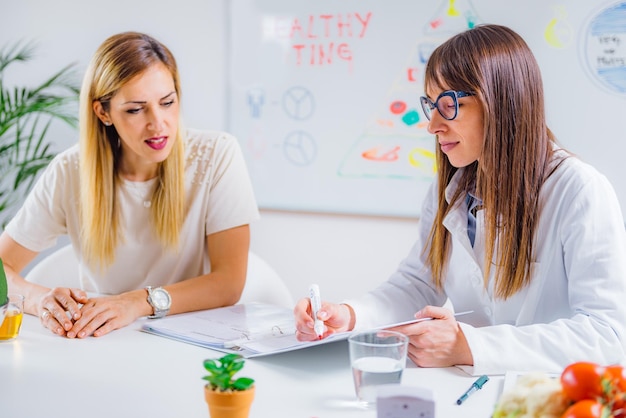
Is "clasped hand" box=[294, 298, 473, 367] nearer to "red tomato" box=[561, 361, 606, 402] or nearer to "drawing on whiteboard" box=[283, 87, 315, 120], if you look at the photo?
"red tomato" box=[561, 361, 606, 402]

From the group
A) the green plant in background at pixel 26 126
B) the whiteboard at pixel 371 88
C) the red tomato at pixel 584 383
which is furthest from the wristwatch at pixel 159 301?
the green plant in background at pixel 26 126

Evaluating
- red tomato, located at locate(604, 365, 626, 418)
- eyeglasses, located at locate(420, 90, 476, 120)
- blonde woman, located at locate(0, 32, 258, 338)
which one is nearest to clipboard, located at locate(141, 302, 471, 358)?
blonde woman, located at locate(0, 32, 258, 338)

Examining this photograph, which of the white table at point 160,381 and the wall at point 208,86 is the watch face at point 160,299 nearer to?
the white table at point 160,381

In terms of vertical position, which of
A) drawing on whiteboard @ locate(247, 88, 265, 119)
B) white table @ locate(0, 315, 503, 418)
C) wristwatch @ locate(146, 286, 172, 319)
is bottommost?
wristwatch @ locate(146, 286, 172, 319)

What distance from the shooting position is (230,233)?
207cm

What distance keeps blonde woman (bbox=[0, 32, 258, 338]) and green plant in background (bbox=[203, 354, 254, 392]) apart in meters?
0.91

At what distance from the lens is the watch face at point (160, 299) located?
178cm

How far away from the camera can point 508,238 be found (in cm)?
152

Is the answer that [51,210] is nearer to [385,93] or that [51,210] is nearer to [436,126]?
[436,126]

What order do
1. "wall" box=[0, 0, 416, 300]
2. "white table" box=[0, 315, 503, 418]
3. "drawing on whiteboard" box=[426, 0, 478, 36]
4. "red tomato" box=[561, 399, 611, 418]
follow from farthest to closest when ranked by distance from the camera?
"wall" box=[0, 0, 416, 300]
"drawing on whiteboard" box=[426, 0, 478, 36]
"white table" box=[0, 315, 503, 418]
"red tomato" box=[561, 399, 611, 418]

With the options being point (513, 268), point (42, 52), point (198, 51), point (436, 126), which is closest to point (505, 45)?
point (436, 126)

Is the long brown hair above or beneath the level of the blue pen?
above

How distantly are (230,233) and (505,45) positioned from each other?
93 centimetres

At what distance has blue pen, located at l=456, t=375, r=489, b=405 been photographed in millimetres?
1186
